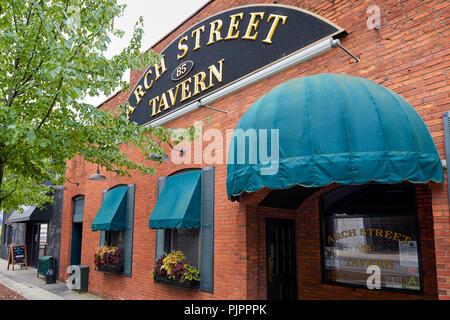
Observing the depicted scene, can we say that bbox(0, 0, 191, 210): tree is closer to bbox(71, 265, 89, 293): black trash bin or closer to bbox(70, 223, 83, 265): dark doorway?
bbox(71, 265, 89, 293): black trash bin

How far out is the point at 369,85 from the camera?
493cm

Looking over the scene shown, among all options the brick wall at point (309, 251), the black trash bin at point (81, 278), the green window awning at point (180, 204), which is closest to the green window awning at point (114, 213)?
the black trash bin at point (81, 278)

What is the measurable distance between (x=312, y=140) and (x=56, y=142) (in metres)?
4.97

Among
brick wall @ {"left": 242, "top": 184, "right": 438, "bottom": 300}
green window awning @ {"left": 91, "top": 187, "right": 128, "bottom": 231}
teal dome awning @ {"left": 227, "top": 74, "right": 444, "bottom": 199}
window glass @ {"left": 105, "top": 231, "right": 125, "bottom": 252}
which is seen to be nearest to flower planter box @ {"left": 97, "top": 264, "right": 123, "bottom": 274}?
window glass @ {"left": 105, "top": 231, "right": 125, "bottom": 252}

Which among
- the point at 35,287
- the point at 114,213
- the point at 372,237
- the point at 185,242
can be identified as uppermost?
the point at 114,213

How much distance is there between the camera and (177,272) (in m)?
7.82

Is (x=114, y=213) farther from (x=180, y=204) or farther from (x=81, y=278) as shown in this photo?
(x=180, y=204)

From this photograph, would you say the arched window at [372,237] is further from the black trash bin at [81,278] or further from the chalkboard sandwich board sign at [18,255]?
the chalkboard sandwich board sign at [18,255]

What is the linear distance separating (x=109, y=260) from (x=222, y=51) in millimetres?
6993

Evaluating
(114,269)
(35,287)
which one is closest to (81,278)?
(114,269)

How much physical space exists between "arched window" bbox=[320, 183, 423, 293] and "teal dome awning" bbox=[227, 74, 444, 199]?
1895 mm

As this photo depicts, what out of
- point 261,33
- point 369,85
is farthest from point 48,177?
point 369,85
